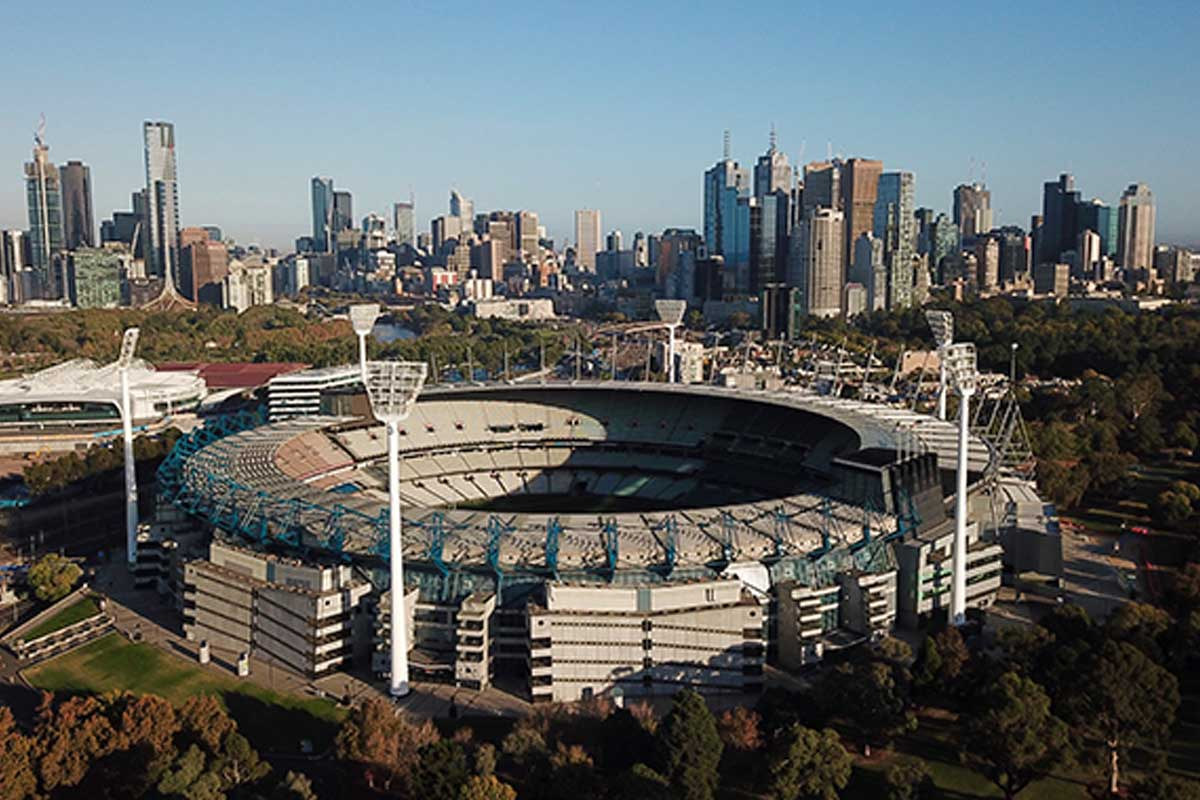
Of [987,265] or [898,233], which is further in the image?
[987,265]

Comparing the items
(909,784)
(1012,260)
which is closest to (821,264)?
(1012,260)

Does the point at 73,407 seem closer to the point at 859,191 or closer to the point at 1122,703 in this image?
the point at 1122,703

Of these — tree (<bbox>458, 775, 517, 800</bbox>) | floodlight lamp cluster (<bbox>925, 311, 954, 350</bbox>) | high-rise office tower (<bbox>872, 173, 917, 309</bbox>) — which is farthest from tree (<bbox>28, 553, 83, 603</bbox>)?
high-rise office tower (<bbox>872, 173, 917, 309</bbox>)

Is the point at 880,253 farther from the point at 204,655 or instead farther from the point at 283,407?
the point at 204,655

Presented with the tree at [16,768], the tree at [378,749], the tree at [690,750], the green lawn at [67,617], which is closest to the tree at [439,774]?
the tree at [378,749]

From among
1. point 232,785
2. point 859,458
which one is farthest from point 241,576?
point 859,458

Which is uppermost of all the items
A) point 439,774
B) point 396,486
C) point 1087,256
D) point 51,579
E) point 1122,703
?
point 1087,256
